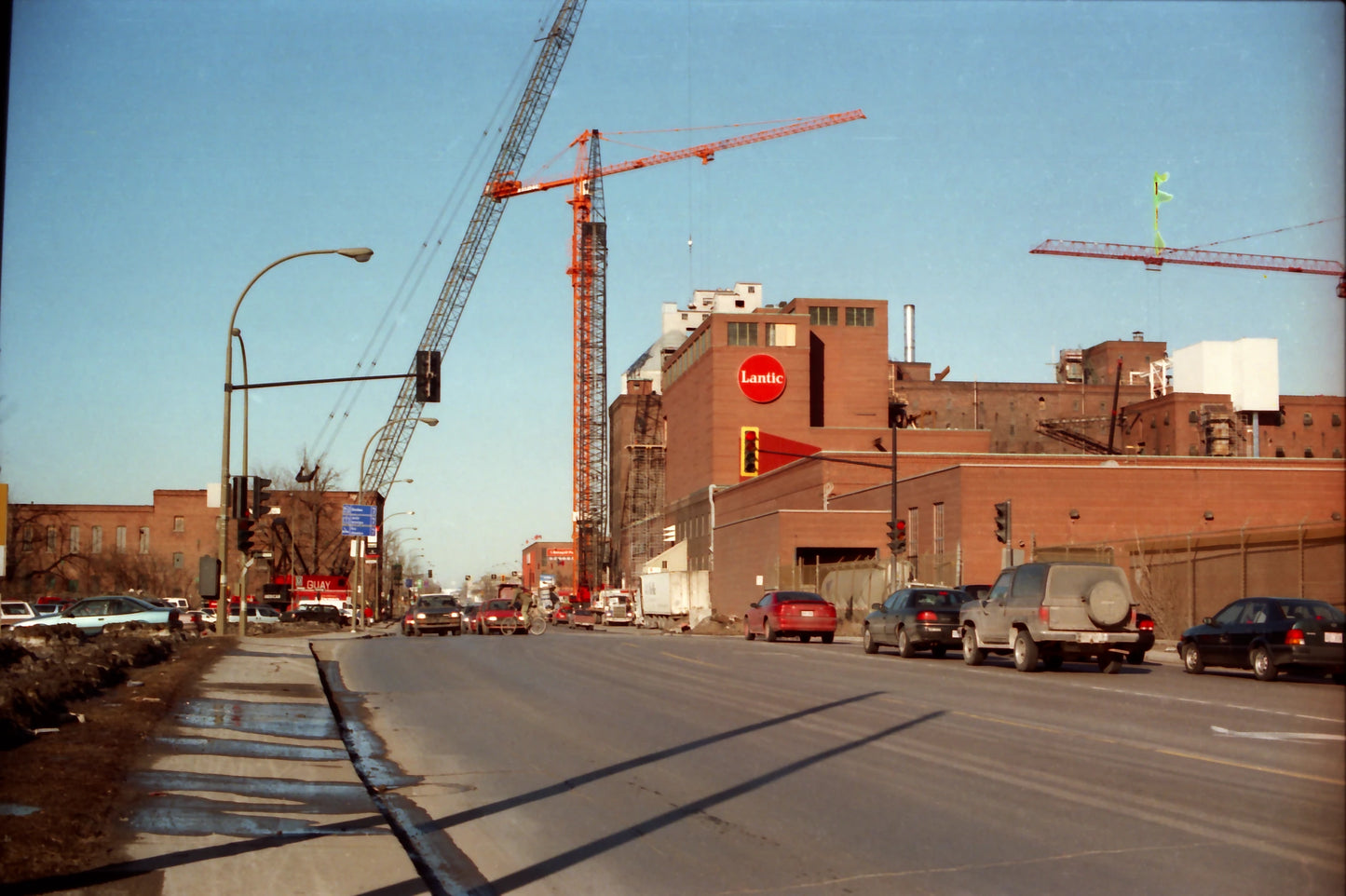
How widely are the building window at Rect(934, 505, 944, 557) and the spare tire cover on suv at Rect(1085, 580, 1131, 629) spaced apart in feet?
123

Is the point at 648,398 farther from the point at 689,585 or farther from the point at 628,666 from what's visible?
the point at 628,666

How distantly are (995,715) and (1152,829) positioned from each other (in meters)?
7.36

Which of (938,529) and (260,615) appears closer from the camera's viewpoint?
(260,615)

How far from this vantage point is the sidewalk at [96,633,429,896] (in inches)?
298

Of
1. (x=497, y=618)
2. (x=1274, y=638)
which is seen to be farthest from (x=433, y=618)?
(x=1274, y=638)

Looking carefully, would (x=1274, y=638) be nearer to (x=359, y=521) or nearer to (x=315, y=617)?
(x=359, y=521)

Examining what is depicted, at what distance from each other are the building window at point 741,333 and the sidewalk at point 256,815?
93.4 meters

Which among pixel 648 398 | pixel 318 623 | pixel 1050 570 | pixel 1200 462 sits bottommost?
pixel 318 623

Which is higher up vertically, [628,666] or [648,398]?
[648,398]

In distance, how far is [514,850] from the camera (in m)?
8.87

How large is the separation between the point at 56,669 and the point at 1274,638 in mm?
20126

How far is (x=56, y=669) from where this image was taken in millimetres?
16828

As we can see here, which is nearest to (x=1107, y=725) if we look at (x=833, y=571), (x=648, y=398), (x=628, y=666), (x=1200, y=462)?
(x=628, y=666)

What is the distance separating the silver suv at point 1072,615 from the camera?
23.3 meters
